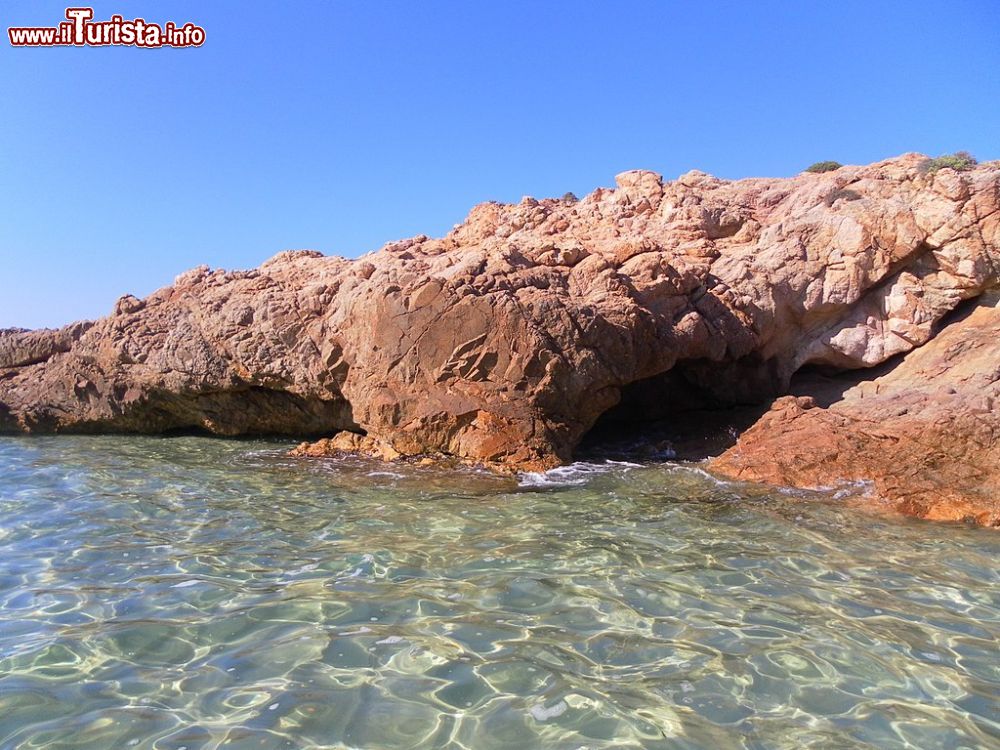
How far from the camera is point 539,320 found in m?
7.98

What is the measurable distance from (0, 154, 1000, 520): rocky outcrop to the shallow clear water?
216 centimetres

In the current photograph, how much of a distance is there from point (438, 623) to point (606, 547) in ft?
5.31

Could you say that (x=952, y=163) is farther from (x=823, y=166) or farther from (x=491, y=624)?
(x=491, y=624)

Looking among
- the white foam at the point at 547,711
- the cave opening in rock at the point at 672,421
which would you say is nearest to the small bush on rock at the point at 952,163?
the cave opening in rock at the point at 672,421

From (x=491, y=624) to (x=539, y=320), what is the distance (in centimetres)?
490

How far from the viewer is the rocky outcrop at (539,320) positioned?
7.94 m

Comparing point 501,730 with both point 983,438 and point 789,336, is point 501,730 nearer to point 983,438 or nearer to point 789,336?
point 983,438

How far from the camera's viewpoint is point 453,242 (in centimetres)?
1114

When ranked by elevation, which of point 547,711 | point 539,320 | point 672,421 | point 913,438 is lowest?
point 547,711

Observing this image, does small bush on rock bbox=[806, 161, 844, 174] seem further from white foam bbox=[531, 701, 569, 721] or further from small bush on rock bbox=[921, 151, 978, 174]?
white foam bbox=[531, 701, 569, 721]

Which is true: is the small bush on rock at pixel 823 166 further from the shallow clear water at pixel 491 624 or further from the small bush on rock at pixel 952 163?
the shallow clear water at pixel 491 624

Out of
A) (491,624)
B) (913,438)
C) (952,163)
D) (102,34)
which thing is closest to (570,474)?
(913,438)

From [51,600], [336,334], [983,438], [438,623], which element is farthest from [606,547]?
[336,334]

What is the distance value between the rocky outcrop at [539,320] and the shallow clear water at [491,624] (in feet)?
7.10
